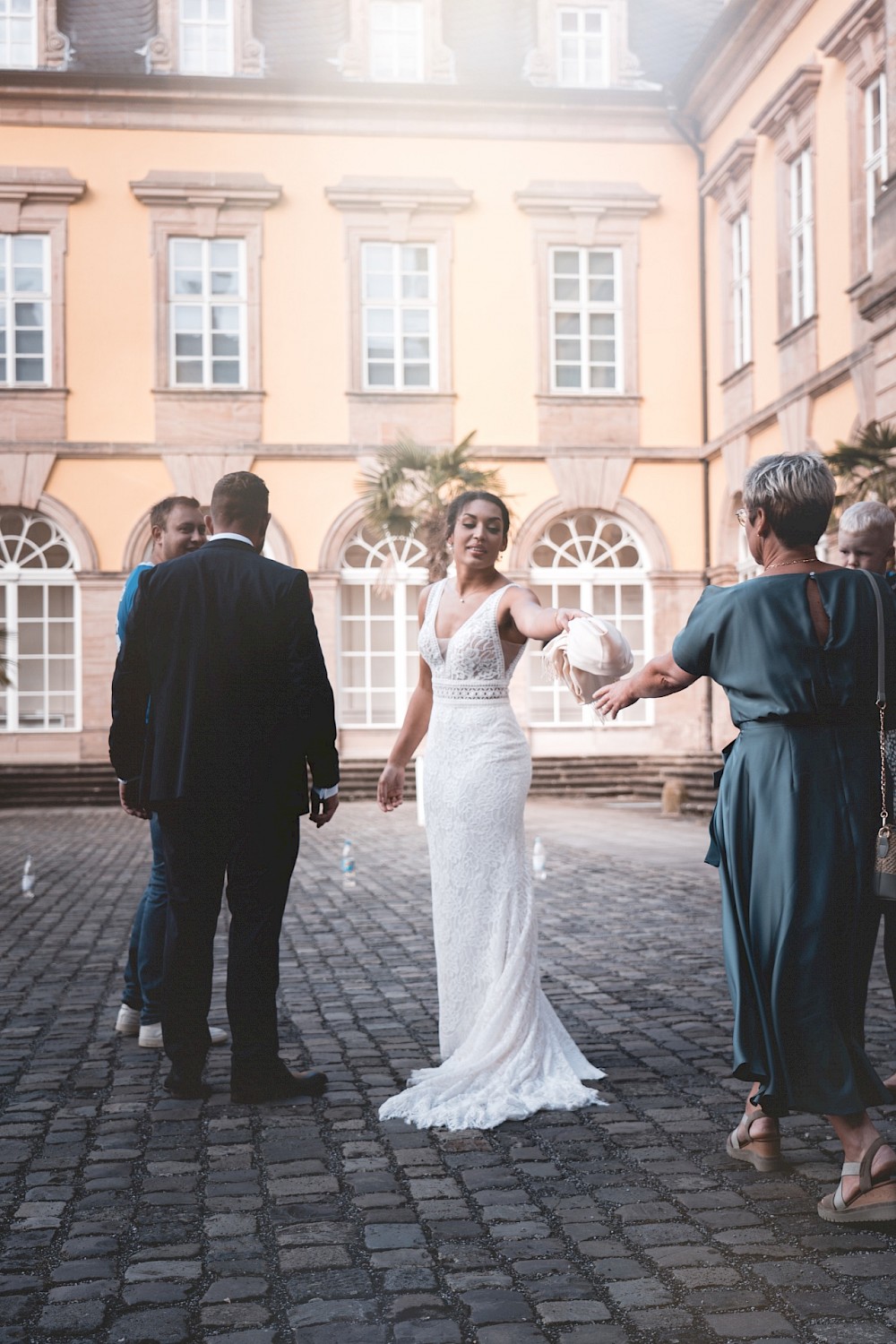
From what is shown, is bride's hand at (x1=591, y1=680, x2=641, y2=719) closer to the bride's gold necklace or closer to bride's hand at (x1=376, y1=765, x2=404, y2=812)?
the bride's gold necklace

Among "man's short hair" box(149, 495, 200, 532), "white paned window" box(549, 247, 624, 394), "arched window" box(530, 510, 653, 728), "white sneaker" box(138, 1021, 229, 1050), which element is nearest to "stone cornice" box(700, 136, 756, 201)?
"white paned window" box(549, 247, 624, 394)

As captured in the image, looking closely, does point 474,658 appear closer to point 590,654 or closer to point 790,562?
point 590,654

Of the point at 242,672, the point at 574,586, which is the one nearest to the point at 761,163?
the point at 574,586

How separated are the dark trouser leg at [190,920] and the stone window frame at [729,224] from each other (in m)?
18.3

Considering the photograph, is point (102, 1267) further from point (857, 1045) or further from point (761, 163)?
point (761, 163)

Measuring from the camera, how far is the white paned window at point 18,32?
24.1 m

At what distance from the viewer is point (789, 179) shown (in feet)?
66.0

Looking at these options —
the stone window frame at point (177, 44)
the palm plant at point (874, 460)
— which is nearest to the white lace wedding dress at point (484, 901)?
the palm plant at point (874, 460)

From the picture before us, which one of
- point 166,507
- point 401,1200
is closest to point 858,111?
point 166,507

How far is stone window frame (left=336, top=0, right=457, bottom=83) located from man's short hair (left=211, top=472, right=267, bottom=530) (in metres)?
21.2

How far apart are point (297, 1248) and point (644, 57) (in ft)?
82.2

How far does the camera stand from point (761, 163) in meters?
21.2

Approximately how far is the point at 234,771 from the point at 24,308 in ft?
66.9

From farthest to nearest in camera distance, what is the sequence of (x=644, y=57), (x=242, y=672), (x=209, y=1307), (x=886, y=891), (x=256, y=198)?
(x=644, y=57) → (x=256, y=198) → (x=242, y=672) → (x=886, y=891) → (x=209, y=1307)
